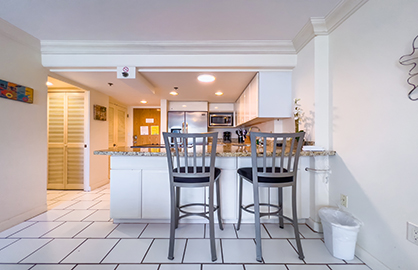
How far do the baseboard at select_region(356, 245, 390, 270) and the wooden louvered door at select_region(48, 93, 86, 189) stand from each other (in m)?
4.00

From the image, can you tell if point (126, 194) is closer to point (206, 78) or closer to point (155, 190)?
point (155, 190)

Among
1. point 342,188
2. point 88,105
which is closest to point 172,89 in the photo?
point 88,105

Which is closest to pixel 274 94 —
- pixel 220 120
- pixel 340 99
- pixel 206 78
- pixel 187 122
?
pixel 340 99

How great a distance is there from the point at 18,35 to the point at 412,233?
3.88 m

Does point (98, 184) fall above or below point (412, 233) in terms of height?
below

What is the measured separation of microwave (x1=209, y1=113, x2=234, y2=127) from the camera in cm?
439

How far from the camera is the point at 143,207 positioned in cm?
187

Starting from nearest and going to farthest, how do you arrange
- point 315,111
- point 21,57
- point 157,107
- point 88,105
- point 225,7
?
point 225,7
point 315,111
point 21,57
point 88,105
point 157,107

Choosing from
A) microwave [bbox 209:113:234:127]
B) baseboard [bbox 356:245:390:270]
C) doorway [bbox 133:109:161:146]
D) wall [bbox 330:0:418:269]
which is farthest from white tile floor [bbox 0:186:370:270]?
doorway [bbox 133:109:161:146]

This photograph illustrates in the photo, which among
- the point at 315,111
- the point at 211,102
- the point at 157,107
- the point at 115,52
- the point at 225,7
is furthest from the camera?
the point at 157,107

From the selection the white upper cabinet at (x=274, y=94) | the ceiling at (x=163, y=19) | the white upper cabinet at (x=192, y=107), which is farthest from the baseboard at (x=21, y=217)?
the white upper cabinet at (x=274, y=94)

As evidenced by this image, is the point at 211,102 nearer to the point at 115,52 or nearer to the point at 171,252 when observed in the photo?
the point at 115,52

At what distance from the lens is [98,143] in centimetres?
342

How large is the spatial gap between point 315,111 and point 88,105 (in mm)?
3601
